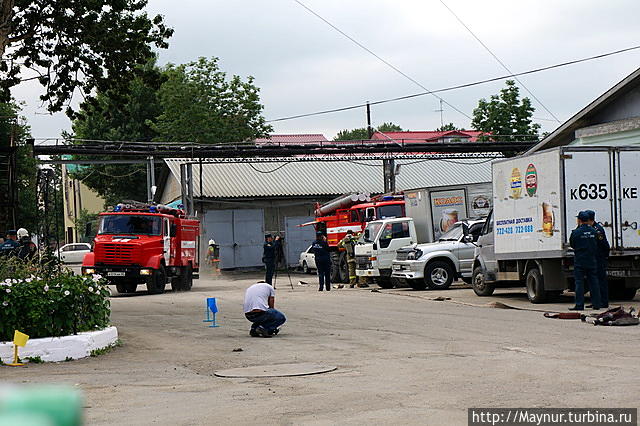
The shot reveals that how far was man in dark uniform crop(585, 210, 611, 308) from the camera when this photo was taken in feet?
58.1

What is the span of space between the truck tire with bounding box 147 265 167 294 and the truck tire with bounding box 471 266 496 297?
1128 cm

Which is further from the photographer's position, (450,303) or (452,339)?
(450,303)

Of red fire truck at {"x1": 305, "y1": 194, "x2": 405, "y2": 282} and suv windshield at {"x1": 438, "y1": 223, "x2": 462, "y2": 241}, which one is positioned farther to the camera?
red fire truck at {"x1": 305, "y1": 194, "x2": 405, "y2": 282}

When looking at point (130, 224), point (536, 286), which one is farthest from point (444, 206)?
point (536, 286)

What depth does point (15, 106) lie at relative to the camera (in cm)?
5278

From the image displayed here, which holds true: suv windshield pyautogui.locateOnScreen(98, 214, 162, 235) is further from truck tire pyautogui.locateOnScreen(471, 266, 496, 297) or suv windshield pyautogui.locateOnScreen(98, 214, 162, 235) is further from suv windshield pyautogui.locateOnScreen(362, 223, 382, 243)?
truck tire pyautogui.locateOnScreen(471, 266, 496, 297)

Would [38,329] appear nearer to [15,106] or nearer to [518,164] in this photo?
[518,164]

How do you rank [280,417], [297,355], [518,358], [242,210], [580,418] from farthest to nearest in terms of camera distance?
[242,210], [297,355], [518,358], [280,417], [580,418]

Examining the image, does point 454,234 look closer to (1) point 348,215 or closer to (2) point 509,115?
(1) point 348,215

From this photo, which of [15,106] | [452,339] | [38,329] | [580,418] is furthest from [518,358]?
[15,106]

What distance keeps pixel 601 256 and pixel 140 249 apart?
16.0 metres

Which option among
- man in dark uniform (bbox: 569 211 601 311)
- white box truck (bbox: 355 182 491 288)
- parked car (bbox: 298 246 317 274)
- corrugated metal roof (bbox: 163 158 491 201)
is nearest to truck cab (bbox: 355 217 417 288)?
white box truck (bbox: 355 182 491 288)

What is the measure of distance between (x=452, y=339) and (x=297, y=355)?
2636mm

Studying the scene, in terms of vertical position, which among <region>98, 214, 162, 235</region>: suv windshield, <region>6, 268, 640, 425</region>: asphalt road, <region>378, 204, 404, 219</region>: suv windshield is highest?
<region>378, 204, 404, 219</region>: suv windshield
